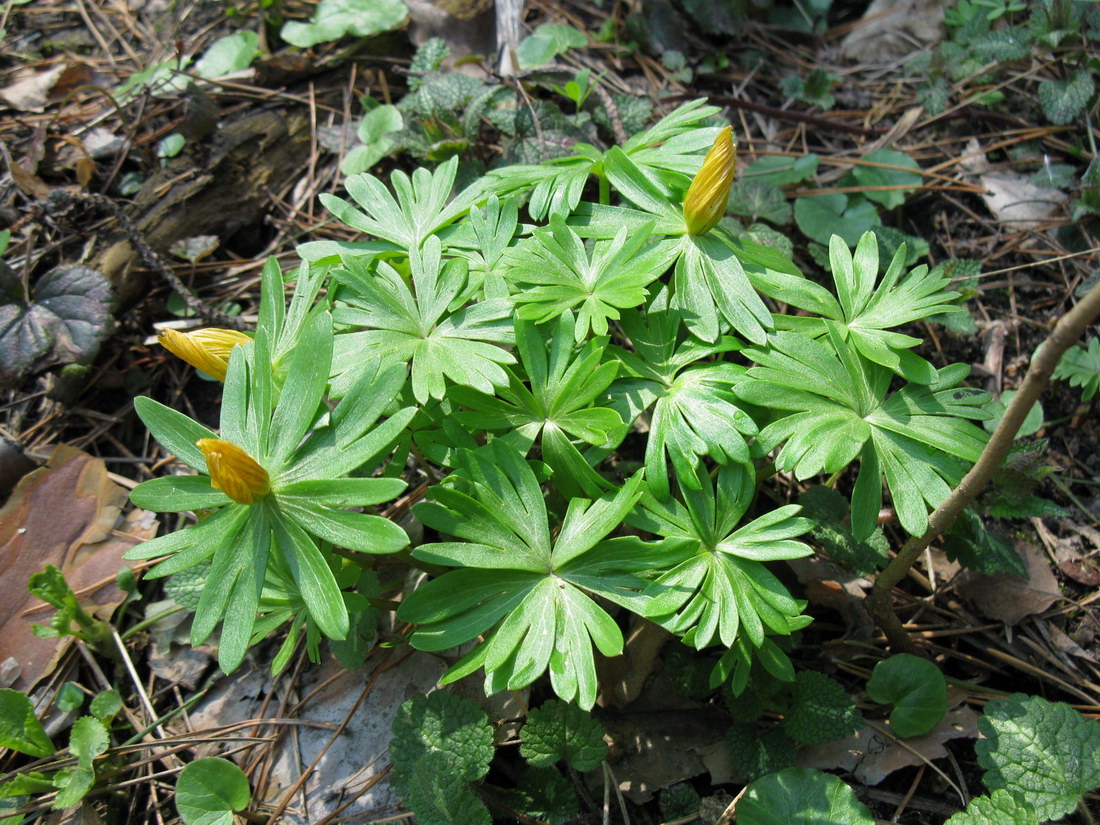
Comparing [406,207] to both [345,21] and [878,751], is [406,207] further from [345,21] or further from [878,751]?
[878,751]

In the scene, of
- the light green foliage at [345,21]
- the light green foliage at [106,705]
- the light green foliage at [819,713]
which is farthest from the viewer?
the light green foliage at [345,21]

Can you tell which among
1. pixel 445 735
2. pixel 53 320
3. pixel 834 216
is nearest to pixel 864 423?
pixel 445 735

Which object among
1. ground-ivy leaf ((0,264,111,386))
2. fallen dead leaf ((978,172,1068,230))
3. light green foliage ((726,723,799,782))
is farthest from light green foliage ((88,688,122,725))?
fallen dead leaf ((978,172,1068,230))

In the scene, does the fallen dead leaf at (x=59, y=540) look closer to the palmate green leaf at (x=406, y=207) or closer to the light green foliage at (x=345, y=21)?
the palmate green leaf at (x=406, y=207)

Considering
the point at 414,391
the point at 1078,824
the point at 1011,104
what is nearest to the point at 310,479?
the point at 414,391

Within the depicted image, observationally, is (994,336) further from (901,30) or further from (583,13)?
(583,13)

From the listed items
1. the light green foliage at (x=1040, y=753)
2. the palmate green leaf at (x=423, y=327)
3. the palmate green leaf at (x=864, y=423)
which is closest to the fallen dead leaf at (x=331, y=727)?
the palmate green leaf at (x=423, y=327)
